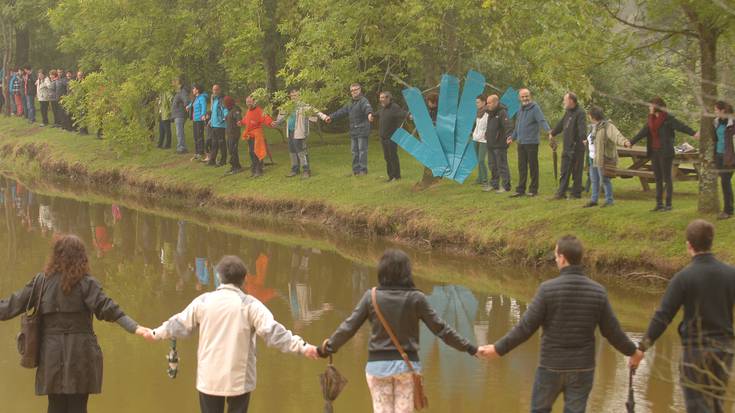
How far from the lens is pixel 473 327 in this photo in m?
13.2

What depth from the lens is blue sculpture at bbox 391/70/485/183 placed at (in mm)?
20859

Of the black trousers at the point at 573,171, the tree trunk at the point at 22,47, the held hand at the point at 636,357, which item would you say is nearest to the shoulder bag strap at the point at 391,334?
the held hand at the point at 636,357

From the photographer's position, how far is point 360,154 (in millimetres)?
23172

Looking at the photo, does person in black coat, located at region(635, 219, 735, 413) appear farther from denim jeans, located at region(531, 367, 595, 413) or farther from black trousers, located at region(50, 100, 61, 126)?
black trousers, located at region(50, 100, 61, 126)

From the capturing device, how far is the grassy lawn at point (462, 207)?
15.5 m

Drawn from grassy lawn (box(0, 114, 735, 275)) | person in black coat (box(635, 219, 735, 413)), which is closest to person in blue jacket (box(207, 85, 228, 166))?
grassy lawn (box(0, 114, 735, 275))

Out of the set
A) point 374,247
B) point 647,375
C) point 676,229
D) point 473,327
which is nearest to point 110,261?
point 374,247

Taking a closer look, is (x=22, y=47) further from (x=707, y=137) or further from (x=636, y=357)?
(x=636, y=357)

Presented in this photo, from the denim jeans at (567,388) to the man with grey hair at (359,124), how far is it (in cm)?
1513

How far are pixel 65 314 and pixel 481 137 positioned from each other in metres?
13.5

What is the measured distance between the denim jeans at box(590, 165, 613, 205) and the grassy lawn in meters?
0.21

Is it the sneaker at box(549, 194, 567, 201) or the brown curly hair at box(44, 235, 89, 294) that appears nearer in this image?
the brown curly hair at box(44, 235, 89, 294)

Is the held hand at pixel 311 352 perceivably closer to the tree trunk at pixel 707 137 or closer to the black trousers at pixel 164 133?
the tree trunk at pixel 707 137

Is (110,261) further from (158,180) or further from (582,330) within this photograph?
(582,330)
